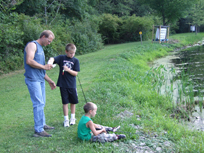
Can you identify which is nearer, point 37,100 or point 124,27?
point 37,100

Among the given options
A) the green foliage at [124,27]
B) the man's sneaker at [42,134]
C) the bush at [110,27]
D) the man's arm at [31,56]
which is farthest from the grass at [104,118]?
the bush at [110,27]

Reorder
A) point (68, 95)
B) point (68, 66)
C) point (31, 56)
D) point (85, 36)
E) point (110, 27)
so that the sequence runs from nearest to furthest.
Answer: point (31, 56), point (68, 66), point (68, 95), point (85, 36), point (110, 27)

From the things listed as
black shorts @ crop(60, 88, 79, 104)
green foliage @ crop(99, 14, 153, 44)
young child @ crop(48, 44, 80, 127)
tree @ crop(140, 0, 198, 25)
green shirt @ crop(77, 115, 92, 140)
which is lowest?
green shirt @ crop(77, 115, 92, 140)

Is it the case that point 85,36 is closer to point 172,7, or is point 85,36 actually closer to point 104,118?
point 172,7

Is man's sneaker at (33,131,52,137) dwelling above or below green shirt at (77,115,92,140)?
below

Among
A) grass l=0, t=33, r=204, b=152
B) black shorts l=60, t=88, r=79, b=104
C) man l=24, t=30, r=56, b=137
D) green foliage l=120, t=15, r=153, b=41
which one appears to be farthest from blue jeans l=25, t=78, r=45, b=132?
green foliage l=120, t=15, r=153, b=41

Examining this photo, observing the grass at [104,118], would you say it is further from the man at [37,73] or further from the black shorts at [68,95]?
the black shorts at [68,95]

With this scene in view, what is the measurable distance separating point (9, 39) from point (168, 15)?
22.7 metres

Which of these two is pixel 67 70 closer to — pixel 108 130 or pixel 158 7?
pixel 108 130

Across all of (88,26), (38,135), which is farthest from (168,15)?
(38,135)

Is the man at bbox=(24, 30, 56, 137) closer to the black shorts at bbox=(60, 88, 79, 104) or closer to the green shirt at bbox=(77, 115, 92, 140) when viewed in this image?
the black shorts at bbox=(60, 88, 79, 104)

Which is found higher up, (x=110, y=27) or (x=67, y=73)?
(x=110, y=27)

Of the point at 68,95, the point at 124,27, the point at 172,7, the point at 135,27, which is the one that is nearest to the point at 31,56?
the point at 68,95

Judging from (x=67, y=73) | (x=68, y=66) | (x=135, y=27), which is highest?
(x=135, y=27)
